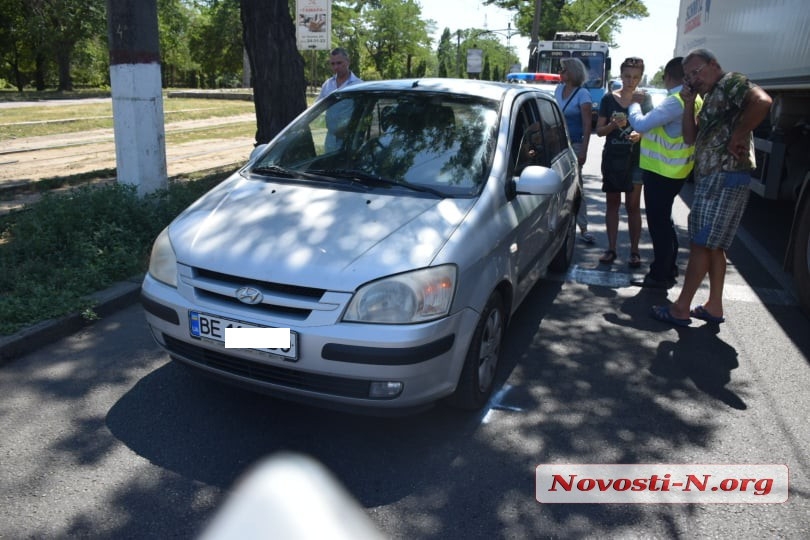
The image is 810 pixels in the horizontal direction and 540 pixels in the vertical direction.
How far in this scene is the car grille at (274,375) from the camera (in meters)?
3.04

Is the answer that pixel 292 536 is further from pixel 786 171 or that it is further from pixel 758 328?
pixel 786 171

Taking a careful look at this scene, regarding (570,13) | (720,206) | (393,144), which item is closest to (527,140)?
(393,144)

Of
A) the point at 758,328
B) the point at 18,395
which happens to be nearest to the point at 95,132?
the point at 18,395

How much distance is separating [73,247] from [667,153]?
4.77m

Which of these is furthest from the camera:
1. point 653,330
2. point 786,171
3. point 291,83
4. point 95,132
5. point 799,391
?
point 95,132

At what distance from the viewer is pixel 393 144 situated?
164 inches

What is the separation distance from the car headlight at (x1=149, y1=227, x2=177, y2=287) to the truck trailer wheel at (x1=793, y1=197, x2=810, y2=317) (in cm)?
465

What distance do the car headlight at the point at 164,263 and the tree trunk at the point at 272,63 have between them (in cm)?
506

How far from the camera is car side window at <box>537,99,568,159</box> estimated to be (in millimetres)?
5184

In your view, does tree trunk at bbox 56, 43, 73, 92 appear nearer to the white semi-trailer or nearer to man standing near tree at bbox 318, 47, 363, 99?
man standing near tree at bbox 318, 47, 363, 99

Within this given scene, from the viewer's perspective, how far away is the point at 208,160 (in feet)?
40.2

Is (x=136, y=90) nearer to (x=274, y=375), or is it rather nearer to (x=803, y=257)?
(x=274, y=375)

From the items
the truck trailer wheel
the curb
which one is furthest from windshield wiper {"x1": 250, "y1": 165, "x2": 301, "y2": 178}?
the truck trailer wheel

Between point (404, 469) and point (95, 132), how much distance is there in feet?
51.7
